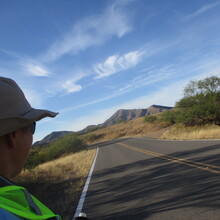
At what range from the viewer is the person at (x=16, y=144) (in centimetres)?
109

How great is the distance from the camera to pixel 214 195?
21.4ft

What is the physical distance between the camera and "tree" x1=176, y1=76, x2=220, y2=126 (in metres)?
40.0

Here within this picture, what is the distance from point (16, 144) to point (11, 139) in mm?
50

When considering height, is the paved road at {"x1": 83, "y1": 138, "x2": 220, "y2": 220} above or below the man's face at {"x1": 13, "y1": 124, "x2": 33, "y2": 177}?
below

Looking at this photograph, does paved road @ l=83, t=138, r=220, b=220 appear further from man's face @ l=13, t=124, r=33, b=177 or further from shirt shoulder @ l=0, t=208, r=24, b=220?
shirt shoulder @ l=0, t=208, r=24, b=220

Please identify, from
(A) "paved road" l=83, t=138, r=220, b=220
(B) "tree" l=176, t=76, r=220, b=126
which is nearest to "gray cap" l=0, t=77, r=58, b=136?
(A) "paved road" l=83, t=138, r=220, b=220

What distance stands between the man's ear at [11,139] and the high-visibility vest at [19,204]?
28 cm

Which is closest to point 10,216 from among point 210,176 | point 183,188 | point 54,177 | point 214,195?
point 214,195

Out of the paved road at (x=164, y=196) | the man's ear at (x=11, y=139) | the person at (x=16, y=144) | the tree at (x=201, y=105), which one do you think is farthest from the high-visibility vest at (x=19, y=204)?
the tree at (x=201, y=105)

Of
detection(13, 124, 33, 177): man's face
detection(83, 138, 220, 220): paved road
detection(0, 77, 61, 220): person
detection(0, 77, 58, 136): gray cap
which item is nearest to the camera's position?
detection(0, 77, 61, 220): person

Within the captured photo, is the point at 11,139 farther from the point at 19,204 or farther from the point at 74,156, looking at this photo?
the point at 74,156

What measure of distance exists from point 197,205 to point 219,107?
36.0 meters

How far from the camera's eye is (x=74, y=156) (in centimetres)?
3428

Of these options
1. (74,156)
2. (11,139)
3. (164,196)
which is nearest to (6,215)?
(11,139)
